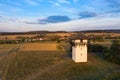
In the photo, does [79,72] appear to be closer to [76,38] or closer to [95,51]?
[76,38]

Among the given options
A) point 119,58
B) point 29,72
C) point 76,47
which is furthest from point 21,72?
point 119,58

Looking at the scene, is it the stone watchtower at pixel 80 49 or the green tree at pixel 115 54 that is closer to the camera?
the green tree at pixel 115 54

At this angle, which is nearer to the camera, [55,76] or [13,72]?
[55,76]

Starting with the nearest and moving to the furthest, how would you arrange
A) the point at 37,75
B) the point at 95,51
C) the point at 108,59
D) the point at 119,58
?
1. the point at 37,75
2. the point at 119,58
3. the point at 108,59
4. the point at 95,51

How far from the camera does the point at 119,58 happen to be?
105 feet

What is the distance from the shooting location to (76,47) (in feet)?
111

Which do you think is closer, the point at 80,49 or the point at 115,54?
the point at 115,54

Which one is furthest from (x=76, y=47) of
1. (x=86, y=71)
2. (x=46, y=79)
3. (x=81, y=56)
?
(x=46, y=79)

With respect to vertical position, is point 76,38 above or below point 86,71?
above

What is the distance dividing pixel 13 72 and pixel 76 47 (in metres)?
11.2

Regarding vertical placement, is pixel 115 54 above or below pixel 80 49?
below

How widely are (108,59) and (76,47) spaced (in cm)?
481

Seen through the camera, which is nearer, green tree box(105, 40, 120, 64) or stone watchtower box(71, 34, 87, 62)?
green tree box(105, 40, 120, 64)

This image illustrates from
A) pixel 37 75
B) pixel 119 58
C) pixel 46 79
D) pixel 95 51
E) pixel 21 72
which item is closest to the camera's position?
pixel 46 79
